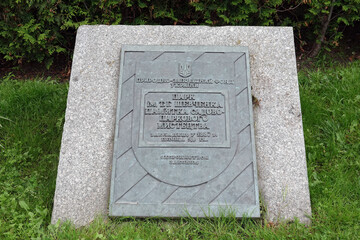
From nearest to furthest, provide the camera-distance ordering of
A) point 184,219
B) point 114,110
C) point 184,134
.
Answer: point 184,219 < point 184,134 < point 114,110

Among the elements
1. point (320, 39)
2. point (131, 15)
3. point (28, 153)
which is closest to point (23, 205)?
point (28, 153)

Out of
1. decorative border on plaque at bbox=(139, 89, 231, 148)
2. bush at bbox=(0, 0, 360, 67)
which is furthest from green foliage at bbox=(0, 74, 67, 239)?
decorative border on plaque at bbox=(139, 89, 231, 148)

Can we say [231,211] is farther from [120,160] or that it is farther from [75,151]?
[75,151]

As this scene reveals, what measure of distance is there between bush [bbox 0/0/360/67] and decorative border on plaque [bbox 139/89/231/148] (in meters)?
1.73

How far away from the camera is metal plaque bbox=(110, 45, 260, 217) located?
2.76 m

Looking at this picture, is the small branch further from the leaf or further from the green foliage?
the leaf

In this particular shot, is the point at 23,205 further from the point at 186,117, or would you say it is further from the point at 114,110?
the point at 186,117

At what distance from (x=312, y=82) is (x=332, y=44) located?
993 millimetres

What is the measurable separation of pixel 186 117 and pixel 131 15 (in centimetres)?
250

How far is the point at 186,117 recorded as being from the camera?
301 cm

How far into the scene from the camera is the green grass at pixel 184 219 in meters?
2.66

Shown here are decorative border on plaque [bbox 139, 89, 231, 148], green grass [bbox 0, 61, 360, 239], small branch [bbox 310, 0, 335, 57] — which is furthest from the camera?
small branch [bbox 310, 0, 335, 57]

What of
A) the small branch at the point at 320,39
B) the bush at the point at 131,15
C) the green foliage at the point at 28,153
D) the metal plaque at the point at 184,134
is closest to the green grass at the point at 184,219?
the green foliage at the point at 28,153

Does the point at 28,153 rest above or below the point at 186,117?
below
